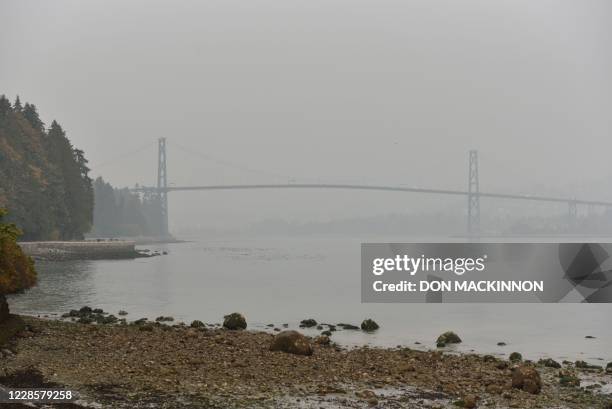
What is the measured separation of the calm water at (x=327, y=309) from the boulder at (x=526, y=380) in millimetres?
6998

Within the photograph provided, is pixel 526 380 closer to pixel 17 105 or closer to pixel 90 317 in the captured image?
pixel 90 317

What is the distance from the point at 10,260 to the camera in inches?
970

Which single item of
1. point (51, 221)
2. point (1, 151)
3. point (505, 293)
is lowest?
point (505, 293)

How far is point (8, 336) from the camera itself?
17.2 m

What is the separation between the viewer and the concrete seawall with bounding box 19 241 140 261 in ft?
206

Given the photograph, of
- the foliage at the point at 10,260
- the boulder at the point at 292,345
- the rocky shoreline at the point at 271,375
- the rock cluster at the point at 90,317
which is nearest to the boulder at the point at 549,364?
the rocky shoreline at the point at 271,375

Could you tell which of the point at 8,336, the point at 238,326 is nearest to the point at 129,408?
the point at 8,336

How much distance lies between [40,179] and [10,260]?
148 ft

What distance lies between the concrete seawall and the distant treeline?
141ft

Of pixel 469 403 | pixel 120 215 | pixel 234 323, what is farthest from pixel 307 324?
pixel 120 215

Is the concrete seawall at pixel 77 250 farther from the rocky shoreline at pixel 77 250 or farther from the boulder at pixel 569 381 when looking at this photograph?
the boulder at pixel 569 381

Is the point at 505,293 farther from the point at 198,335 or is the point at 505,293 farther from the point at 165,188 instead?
the point at 165,188

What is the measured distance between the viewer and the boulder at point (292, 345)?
17.4 meters

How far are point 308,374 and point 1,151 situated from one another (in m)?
56.1
